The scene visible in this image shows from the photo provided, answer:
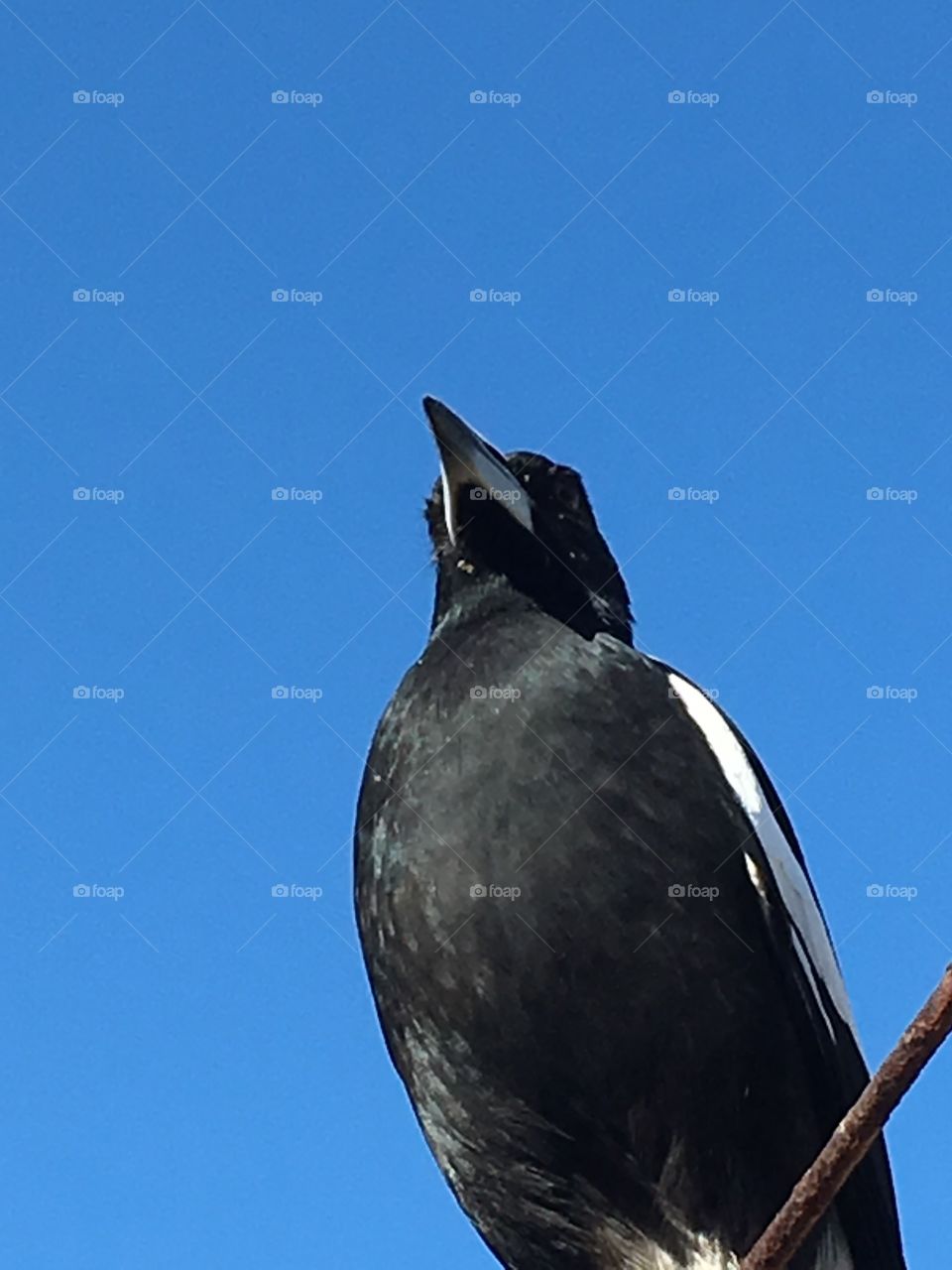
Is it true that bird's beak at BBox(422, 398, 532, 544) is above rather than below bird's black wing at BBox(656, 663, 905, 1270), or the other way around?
above

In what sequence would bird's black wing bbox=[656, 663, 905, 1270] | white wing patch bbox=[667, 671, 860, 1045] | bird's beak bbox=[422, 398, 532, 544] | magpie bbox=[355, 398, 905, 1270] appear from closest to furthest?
1. magpie bbox=[355, 398, 905, 1270]
2. bird's black wing bbox=[656, 663, 905, 1270]
3. white wing patch bbox=[667, 671, 860, 1045]
4. bird's beak bbox=[422, 398, 532, 544]

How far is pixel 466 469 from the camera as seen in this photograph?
4.92 meters

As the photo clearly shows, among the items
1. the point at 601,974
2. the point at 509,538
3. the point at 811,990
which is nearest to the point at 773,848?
the point at 811,990

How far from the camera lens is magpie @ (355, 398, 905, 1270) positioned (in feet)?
12.9

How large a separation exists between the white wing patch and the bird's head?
1.54ft

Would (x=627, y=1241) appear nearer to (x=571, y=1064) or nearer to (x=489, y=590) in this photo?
(x=571, y=1064)

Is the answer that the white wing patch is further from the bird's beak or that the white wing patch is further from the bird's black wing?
the bird's beak

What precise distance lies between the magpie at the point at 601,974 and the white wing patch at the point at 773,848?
10mm

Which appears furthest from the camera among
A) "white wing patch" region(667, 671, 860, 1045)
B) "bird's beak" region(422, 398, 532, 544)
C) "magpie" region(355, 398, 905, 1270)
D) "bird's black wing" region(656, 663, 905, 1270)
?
"bird's beak" region(422, 398, 532, 544)

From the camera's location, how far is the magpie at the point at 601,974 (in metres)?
3.93

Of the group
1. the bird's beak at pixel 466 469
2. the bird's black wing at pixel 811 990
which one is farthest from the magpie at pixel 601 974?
the bird's beak at pixel 466 469

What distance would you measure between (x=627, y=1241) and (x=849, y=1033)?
857 mm

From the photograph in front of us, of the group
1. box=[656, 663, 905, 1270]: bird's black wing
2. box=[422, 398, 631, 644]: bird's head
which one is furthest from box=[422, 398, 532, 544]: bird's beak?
box=[656, 663, 905, 1270]: bird's black wing

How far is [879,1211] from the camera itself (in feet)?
14.1
